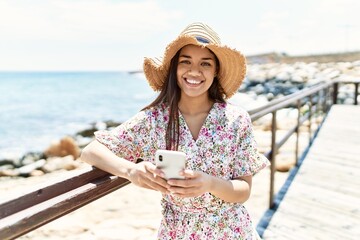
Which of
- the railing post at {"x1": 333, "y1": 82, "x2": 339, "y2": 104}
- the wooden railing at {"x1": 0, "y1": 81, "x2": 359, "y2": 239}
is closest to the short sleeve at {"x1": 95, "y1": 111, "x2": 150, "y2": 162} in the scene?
the wooden railing at {"x1": 0, "y1": 81, "x2": 359, "y2": 239}

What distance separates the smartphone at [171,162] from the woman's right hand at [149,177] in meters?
0.02

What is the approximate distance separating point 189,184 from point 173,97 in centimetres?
46

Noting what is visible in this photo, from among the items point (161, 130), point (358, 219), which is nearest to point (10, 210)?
point (161, 130)

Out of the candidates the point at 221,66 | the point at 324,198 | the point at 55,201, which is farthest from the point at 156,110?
the point at 324,198

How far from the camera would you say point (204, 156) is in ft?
4.61

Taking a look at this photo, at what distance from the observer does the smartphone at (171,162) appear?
42.1 inches

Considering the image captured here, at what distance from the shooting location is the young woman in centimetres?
140

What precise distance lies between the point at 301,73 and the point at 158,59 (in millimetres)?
27847

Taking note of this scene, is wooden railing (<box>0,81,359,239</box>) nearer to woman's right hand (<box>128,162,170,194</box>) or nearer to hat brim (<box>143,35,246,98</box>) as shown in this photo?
woman's right hand (<box>128,162,170,194</box>)

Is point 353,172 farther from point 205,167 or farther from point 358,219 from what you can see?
point 205,167

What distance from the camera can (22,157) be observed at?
1174 cm

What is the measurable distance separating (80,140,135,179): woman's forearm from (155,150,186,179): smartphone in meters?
0.22

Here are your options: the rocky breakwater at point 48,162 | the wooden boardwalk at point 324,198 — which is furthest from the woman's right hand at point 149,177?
the rocky breakwater at point 48,162

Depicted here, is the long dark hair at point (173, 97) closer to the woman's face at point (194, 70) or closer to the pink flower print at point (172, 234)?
the woman's face at point (194, 70)
